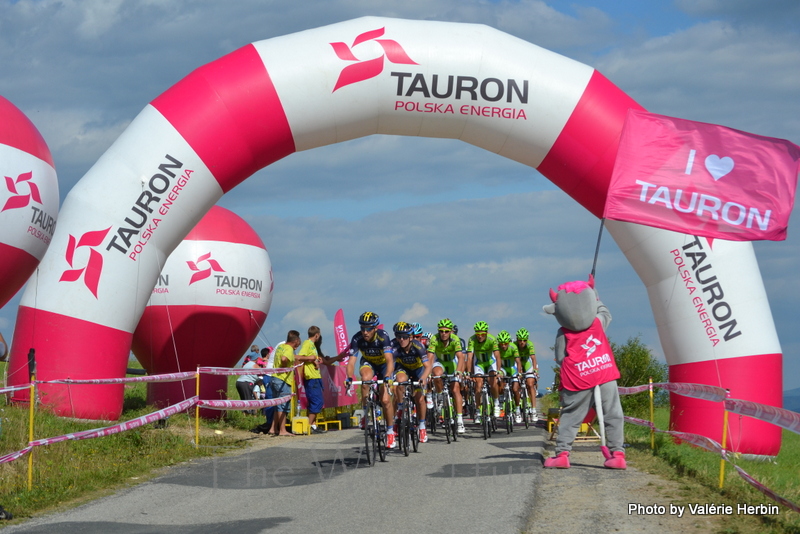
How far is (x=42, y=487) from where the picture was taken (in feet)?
26.8

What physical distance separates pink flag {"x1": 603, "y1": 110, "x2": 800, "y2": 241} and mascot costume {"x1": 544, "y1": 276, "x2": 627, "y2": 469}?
107cm

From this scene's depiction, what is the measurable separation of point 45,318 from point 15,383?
109 centimetres

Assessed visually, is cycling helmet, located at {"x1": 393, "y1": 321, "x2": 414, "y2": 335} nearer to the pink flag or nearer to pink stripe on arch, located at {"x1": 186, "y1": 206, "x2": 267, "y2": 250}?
the pink flag

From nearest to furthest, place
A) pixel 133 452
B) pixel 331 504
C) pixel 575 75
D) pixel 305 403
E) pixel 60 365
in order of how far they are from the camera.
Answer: pixel 331 504 → pixel 133 452 → pixel 60 365 → pixel 575 75 → pixel 305 403

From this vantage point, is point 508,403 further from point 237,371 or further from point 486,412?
point 237,371

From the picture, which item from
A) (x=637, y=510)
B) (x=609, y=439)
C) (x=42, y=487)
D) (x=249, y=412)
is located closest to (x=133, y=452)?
(x=42, y=487)

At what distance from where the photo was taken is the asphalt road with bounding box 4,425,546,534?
667 cm

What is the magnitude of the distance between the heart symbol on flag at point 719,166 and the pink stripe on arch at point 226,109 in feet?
20.8

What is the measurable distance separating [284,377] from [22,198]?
680cm

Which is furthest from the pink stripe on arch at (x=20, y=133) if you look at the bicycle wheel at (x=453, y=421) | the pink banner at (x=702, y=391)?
the pink banner at (x=702, y=391)

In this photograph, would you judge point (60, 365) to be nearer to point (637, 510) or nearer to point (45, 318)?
point (45, 318)

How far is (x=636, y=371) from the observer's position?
2225 cm

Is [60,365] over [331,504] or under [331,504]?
over

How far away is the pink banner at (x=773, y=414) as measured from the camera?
6314 millimetres
